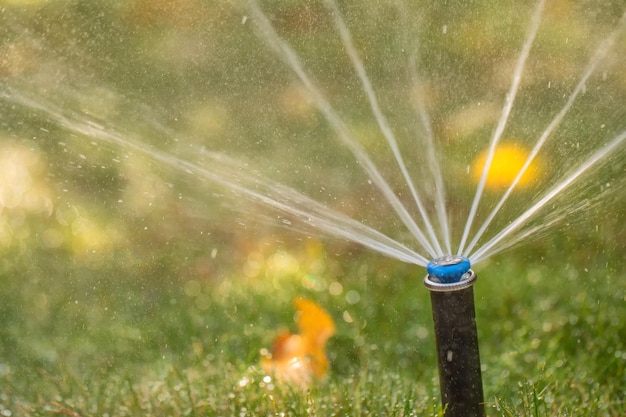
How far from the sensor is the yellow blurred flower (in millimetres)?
3709

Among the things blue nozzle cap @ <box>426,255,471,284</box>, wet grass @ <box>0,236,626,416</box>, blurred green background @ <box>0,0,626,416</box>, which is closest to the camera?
blue nozzle cap @ <box>426,255,471,284</box>

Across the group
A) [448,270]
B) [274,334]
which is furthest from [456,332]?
[274,334]

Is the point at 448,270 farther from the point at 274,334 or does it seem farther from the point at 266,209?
the point at 266,209

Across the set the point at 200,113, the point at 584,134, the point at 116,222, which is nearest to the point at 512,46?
the point at 584,134

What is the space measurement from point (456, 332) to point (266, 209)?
1.93 meters

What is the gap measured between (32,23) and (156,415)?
2.55 m

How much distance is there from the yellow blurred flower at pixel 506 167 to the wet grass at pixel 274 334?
0.50m

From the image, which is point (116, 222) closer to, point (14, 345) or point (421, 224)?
point (14, 345)

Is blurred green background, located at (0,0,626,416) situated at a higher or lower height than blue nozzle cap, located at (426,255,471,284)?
higher

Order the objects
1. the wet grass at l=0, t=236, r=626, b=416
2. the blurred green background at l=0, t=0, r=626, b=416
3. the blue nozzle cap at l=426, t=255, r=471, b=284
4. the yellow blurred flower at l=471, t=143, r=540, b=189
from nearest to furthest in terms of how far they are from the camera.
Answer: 1. the blue nozzle cap at l=426, t=255, r=471, b=284
2. the wet grass at l=0, t=236, r=626, b=416
3. the blurred green background at l=0, t=0, r=626, b=416
4. the yellow blurred flower at l=471, t=143, r=540, b=189

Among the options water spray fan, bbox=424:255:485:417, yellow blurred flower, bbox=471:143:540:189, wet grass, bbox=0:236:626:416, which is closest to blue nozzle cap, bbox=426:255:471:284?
water spray fan, bbox=424:255:485:417

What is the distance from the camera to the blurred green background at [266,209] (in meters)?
2.74

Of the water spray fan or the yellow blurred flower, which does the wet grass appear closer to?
the water spray fan

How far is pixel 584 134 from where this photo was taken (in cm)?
370
